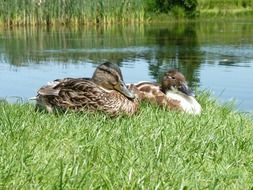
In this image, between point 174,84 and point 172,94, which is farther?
point 174,84

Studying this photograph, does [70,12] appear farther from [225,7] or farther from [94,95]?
[94,95]

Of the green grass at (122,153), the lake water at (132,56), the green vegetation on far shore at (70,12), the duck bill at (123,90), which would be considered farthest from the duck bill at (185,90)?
the green vegetation on far shore at (70,12)

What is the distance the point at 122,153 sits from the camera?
12.7ft

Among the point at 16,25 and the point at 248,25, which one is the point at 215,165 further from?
the point at 248,25

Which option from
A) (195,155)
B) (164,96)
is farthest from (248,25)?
(195,155)

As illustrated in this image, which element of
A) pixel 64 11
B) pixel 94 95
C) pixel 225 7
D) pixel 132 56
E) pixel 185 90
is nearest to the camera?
pixel 94 95

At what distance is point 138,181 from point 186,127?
1.99 metres

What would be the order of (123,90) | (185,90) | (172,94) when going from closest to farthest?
(123,90) < (172,94) < (185,90)

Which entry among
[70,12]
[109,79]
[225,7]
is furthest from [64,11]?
[109,79]

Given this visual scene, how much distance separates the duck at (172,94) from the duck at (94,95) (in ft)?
2.51

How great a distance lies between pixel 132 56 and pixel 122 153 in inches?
578

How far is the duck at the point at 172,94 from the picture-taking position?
681cm

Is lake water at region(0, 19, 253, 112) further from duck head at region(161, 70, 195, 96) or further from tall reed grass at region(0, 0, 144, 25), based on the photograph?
duck head at region(161, 70, 195, 96)

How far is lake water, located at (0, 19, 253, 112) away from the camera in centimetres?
1279
